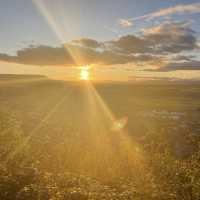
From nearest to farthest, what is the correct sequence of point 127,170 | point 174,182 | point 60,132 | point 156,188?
point 156,188, point 174,182, point 127,170, point 60,132

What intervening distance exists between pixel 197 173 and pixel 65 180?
9910 mm

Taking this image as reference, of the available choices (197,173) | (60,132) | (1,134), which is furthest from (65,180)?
(60,132)

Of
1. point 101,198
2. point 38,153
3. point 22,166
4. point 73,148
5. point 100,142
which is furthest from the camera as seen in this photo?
point 100,142

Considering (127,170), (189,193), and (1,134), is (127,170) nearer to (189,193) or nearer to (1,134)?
(189,193)

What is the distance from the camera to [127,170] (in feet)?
95.1

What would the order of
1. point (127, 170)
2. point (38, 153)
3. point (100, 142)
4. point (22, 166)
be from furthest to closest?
1. point (100, 142)
2. point (38, 153)
3. point (127, 170)
4. point (22, 166)

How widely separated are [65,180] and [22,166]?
515 cm

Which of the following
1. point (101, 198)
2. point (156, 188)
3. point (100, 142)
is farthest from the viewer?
A: point (100, 142)

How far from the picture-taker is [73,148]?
3894cm

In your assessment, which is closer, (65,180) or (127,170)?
(65,180)

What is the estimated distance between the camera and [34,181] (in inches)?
841

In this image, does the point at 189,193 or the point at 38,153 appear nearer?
the point at 189,193

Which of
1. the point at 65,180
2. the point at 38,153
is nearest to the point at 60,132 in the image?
the point at 38,153

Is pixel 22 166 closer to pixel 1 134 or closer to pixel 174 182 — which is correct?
pixel 174 182
